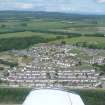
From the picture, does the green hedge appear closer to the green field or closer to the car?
the car

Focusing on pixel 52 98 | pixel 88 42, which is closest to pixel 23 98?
pixel 52 98

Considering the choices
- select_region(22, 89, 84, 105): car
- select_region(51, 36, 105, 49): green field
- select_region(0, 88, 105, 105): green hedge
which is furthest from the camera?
select_region(51, 36, 105, 49): green field

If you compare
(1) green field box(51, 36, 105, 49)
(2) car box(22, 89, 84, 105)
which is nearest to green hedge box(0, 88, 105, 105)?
(2) car box(22, 89, 84, 105)

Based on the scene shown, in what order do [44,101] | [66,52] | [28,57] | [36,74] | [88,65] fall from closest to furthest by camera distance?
[44,101] → [36,74] → [88,65] → [28,57] → [66,52]

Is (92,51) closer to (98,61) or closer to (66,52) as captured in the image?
(66,52)

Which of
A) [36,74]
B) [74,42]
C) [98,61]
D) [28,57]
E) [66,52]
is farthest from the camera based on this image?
[74,42]

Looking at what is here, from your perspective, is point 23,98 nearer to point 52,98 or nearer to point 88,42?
point 52,98

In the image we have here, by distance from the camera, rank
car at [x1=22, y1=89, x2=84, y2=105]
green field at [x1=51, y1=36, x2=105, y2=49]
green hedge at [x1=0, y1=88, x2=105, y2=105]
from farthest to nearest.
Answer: green field at [x1=51, y1=36, x2=105, y2=49] → green hedge at [x1=0, y1=88, x2=105, y2=105] → car at [x1=22, y1=89, x2=84, y2=105]

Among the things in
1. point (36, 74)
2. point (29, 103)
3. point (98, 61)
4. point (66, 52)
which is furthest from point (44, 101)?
point (66, 52)

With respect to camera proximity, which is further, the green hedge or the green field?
the green field
